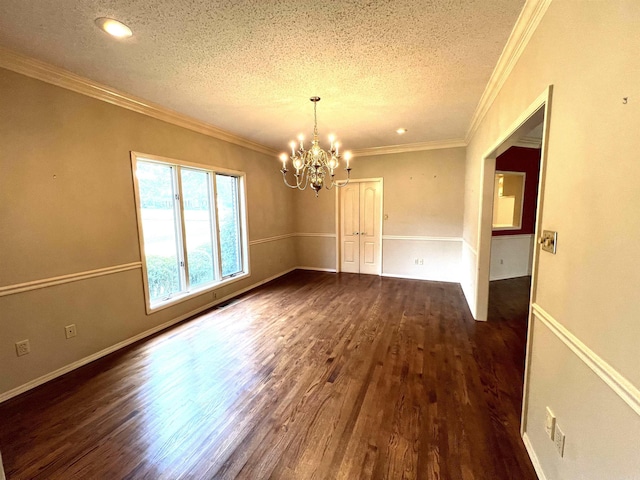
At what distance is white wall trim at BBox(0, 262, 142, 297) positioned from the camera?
2090 mm

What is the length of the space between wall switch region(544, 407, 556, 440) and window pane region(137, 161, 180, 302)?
3.68 metres

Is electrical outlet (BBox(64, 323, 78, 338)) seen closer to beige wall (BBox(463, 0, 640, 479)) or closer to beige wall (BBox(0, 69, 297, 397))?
beige wall (BBox(0, 69, 297, 397))

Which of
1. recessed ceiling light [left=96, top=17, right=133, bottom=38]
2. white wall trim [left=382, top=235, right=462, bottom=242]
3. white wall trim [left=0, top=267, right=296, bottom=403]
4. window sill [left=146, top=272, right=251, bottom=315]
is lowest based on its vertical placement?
white wall trim [left=0, top=267, right=296, bottom=403]

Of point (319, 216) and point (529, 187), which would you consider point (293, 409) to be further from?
point (529, 187)

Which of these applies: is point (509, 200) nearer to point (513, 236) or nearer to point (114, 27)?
point (513, 236)

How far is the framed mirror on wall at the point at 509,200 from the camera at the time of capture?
5.18 m

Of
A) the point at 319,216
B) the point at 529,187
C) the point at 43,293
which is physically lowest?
the point at 43,293

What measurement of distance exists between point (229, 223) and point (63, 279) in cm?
233

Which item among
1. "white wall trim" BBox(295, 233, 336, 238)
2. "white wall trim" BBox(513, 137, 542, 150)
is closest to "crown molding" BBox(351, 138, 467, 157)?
"white wall trim" BBox(513, 137, 542, 150)

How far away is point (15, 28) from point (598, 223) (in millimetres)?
3367

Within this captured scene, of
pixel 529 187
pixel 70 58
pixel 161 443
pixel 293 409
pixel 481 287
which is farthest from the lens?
pixel 529 187

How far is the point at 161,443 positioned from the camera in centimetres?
166

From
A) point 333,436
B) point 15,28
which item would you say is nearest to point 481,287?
point 333,436

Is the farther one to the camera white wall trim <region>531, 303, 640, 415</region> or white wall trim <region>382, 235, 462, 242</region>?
white wall trim <region>382, 235, 462, 242</region>
